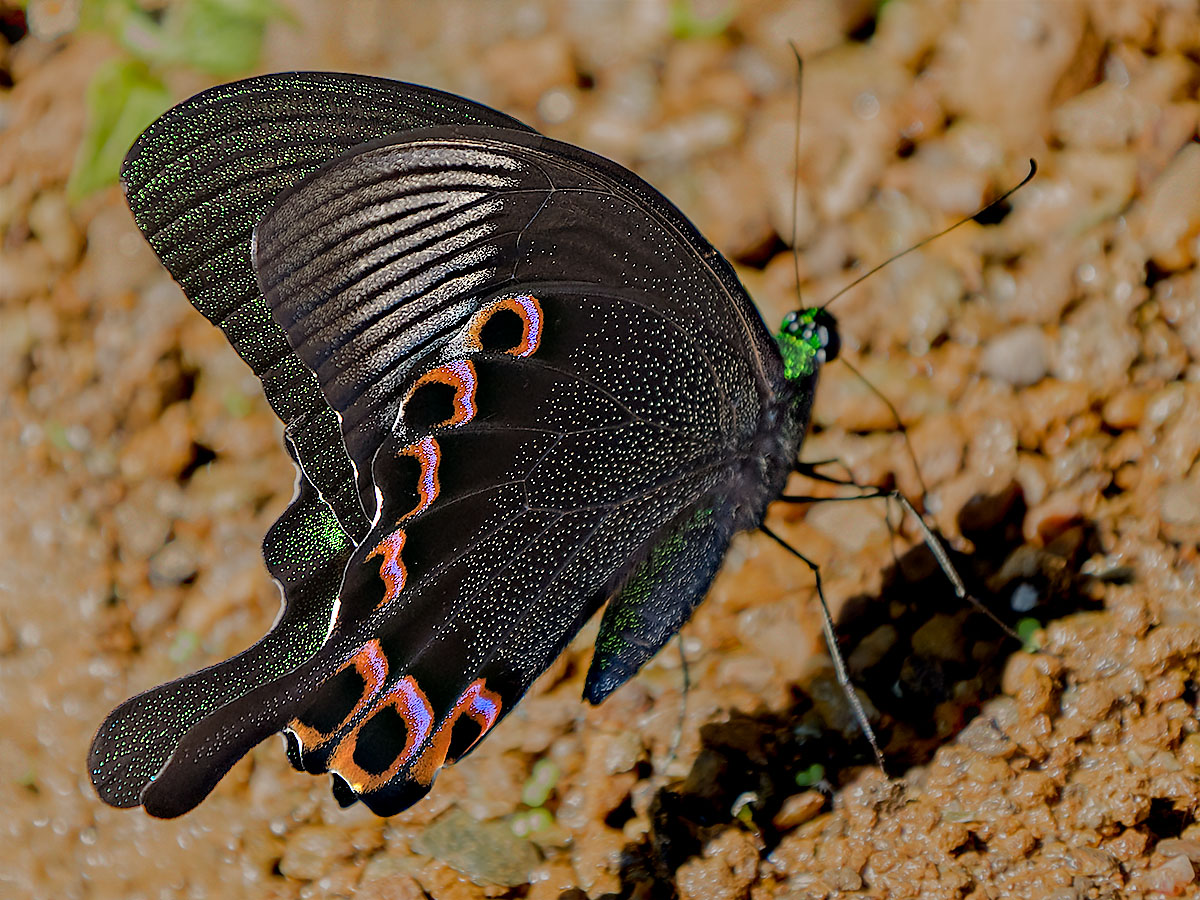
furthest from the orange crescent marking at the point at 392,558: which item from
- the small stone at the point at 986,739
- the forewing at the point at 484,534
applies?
the small stone at the point at 986,739

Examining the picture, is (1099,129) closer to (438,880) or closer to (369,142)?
(369,142)

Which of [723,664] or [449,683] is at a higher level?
[723,664]

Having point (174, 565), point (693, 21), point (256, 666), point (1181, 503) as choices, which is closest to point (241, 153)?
point (256, 666)

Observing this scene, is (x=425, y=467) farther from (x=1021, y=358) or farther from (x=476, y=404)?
(x=1021, y=358)

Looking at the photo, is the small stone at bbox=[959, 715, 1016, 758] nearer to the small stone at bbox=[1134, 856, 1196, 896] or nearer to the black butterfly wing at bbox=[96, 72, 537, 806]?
the small stone at bbox=[1134, 856, 1196, 896]

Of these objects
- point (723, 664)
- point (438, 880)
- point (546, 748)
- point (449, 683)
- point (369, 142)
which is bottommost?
point (438, 880)

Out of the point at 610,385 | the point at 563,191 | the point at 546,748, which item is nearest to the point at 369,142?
the point at 563,191

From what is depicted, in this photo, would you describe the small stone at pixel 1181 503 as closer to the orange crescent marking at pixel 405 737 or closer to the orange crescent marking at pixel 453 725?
the orange crescent marking at pixel 453 725

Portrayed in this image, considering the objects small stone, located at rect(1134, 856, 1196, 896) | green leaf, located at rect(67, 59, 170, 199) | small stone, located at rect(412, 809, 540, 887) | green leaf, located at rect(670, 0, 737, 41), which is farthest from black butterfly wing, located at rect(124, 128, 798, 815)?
green leaf, located at rect(67, 59, 170, 199)
